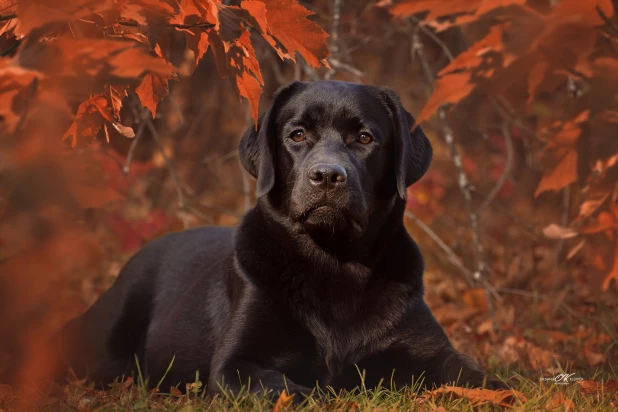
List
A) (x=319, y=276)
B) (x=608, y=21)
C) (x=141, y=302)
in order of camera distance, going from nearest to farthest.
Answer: (x=608, y=21) → (x=319, y=276) → (x=141, y=302)

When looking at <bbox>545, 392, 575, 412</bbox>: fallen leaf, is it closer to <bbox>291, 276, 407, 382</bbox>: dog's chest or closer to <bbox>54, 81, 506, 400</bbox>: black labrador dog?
<bbox>54, 81, 506, 400</bbox>: black labrador dog

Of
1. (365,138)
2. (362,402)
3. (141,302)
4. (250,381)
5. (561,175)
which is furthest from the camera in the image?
(141,302)

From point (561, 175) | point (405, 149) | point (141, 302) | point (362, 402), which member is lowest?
point (141, 302)

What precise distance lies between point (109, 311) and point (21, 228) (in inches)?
105

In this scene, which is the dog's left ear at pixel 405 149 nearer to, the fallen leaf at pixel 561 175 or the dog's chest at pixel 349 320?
the dog's chest at pixel 349 320

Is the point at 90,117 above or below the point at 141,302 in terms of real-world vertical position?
above

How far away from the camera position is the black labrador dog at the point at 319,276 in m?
3.22

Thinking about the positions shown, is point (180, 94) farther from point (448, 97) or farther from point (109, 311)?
point (448, 97)

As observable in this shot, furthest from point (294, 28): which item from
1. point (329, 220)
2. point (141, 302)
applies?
point (141, 302)

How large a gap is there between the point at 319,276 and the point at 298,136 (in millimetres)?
655

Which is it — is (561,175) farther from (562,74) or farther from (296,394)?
(296,394)

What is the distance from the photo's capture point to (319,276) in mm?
3430

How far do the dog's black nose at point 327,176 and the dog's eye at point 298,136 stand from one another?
395 millimetres

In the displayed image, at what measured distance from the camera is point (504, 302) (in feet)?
19.2
